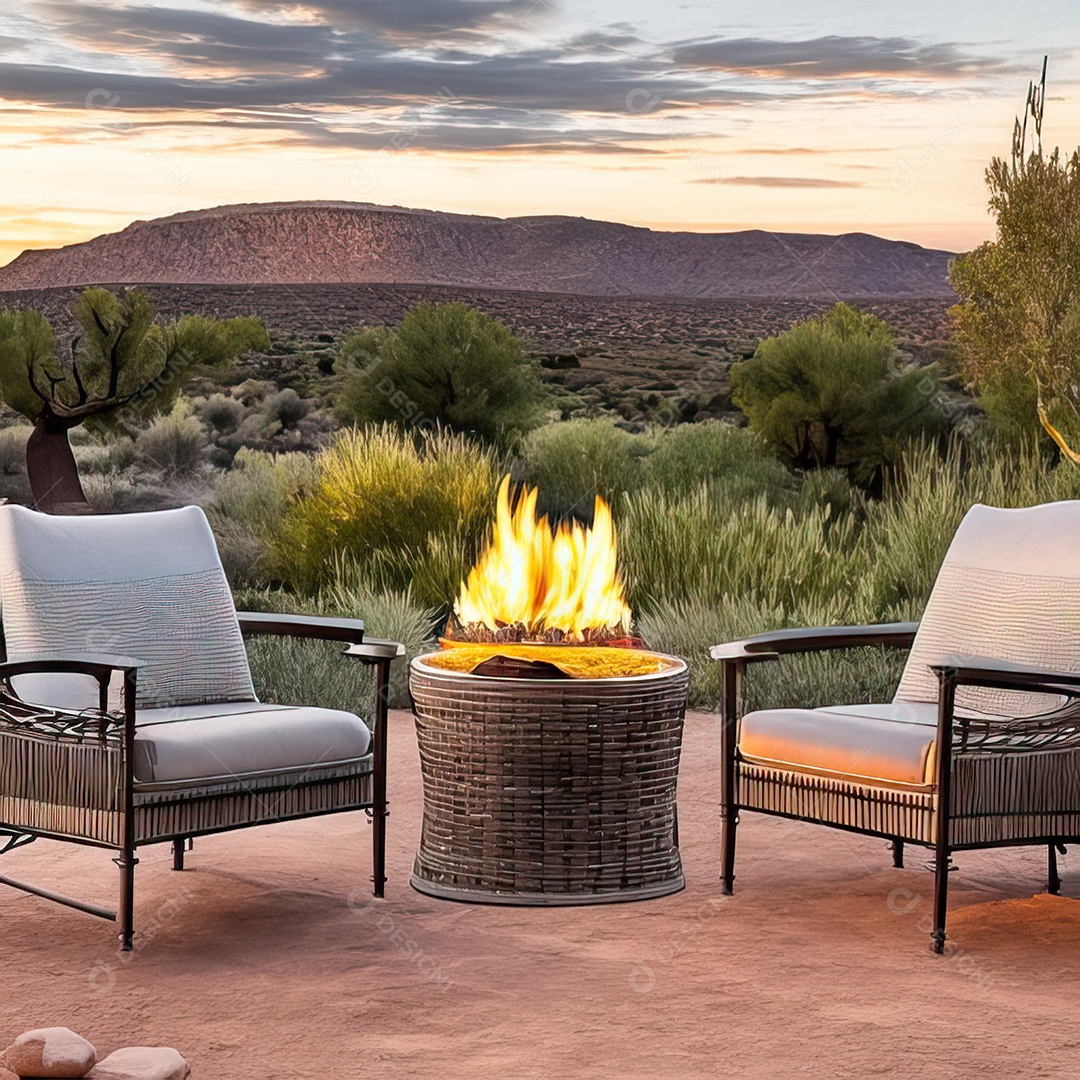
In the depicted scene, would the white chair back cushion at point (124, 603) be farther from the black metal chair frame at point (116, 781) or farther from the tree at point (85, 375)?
the tree at point (85, 375)

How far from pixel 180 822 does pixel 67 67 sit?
13927 mm

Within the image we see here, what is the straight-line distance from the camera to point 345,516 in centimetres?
948

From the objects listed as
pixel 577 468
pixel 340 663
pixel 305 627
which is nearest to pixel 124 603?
pixel 305 627

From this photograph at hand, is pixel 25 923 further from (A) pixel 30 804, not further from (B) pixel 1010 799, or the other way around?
(B) pixel 1010 799

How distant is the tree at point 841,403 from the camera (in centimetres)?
1645

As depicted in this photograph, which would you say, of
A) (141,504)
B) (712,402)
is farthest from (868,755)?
(712,402)

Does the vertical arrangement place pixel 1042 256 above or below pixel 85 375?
above

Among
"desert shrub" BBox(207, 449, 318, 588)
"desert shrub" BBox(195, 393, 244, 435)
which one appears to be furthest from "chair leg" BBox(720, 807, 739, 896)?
"desert shrub" BBox(195, 393, 244, 435)

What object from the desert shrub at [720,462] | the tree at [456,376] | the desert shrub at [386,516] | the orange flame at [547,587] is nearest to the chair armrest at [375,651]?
the orange flame at [547,587]

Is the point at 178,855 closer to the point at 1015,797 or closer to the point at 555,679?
the point at 555,679

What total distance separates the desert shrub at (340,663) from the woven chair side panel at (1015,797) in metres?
3.23

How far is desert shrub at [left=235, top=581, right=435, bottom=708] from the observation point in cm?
643

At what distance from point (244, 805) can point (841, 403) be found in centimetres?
1376

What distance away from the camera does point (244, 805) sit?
3.42 meters
